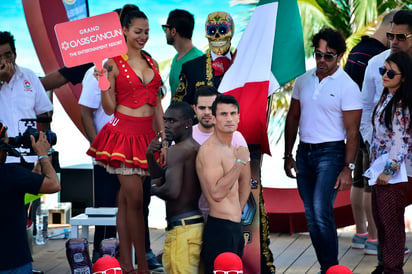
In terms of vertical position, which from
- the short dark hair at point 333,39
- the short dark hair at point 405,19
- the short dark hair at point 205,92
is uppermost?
the short dark hair at point 405,19

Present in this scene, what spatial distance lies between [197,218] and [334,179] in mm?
1242

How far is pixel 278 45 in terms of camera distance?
525 cm

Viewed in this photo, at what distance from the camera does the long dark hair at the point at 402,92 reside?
5012mm

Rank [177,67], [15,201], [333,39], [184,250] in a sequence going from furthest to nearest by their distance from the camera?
[177,67] < [333,39] < [184,250] < [15,201]

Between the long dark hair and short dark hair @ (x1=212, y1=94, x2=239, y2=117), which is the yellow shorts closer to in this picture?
short dark hair @ (x1=212, y1=94, x2=239, y2=117)

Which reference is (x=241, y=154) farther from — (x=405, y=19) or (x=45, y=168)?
(x=405, y=19)

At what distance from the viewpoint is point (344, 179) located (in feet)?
17.1

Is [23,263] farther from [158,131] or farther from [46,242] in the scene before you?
[46,242]

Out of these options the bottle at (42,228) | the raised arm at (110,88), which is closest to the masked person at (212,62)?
the raised arm at (110,88)

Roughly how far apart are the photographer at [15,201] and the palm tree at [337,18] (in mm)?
9268

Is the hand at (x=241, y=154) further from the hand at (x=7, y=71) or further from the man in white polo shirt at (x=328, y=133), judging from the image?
the hand at (x=7, y=71)

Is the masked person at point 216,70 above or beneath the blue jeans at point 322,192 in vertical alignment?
above

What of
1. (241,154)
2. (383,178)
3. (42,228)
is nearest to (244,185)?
(241,154)

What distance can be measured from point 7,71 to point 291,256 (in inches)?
108
